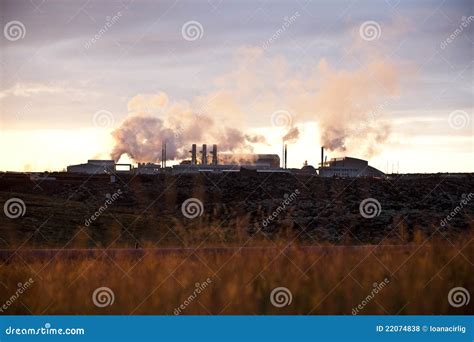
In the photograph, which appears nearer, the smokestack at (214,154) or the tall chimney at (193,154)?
the smokestack at (214,154)

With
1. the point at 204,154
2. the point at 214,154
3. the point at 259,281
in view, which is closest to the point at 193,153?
the point at 204,154

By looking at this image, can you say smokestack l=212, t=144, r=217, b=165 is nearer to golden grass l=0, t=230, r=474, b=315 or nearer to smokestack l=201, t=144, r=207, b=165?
smokestack l=201, t=144, r=207, b=165

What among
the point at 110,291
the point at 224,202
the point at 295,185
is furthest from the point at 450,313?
the point at 295,185

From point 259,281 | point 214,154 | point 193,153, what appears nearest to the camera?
point 259,281

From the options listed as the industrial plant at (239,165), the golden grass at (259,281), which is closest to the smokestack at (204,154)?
the industrial plant at (239,165)

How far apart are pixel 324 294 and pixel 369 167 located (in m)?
63.6

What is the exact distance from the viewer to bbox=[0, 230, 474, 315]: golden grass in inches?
277

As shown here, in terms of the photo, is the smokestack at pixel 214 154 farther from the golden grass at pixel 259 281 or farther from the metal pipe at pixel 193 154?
the golden grass at pixel 259 281

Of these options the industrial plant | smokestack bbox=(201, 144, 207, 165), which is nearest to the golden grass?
the industrial plant

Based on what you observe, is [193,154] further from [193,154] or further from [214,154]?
[214,154]

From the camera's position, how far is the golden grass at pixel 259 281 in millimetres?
7031

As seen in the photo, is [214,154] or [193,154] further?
[193,154]

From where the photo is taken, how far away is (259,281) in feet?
25.1

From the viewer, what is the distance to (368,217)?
27.6m
